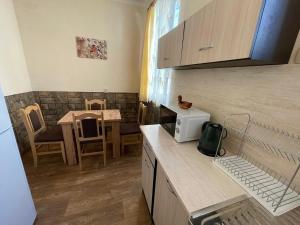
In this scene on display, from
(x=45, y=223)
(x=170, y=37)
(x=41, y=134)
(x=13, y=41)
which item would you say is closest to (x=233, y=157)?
(x=170, y=37)

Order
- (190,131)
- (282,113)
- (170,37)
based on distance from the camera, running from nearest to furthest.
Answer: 1. (282,113)
2. (190,131)
3. (170,37)

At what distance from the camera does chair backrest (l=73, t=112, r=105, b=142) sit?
185 centimetres

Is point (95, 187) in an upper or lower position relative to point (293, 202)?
lower

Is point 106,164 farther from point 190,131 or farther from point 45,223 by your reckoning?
point 190,131

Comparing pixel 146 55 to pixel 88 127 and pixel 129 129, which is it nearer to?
pixel 129 129

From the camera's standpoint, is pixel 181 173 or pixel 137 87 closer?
pixel 181 173

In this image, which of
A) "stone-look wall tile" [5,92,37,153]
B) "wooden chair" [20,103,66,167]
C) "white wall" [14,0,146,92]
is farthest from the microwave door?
"stone-look wall tile" [5,92,37,153]

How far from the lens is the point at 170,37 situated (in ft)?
4.89

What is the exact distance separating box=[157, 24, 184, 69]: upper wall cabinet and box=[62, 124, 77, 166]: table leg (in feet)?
5.45

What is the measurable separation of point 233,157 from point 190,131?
37 cm

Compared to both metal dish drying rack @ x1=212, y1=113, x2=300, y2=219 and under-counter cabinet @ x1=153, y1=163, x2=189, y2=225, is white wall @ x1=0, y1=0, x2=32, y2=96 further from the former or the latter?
metal dish drying rack @ x1=212, y1=113, x2=300, y2=219

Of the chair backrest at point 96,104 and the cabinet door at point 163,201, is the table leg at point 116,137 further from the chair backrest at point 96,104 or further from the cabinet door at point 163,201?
the cabinet door at point 163,201

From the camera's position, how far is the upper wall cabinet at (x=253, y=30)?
62 cm

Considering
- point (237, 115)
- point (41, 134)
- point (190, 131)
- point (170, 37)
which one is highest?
point (170, 37)
